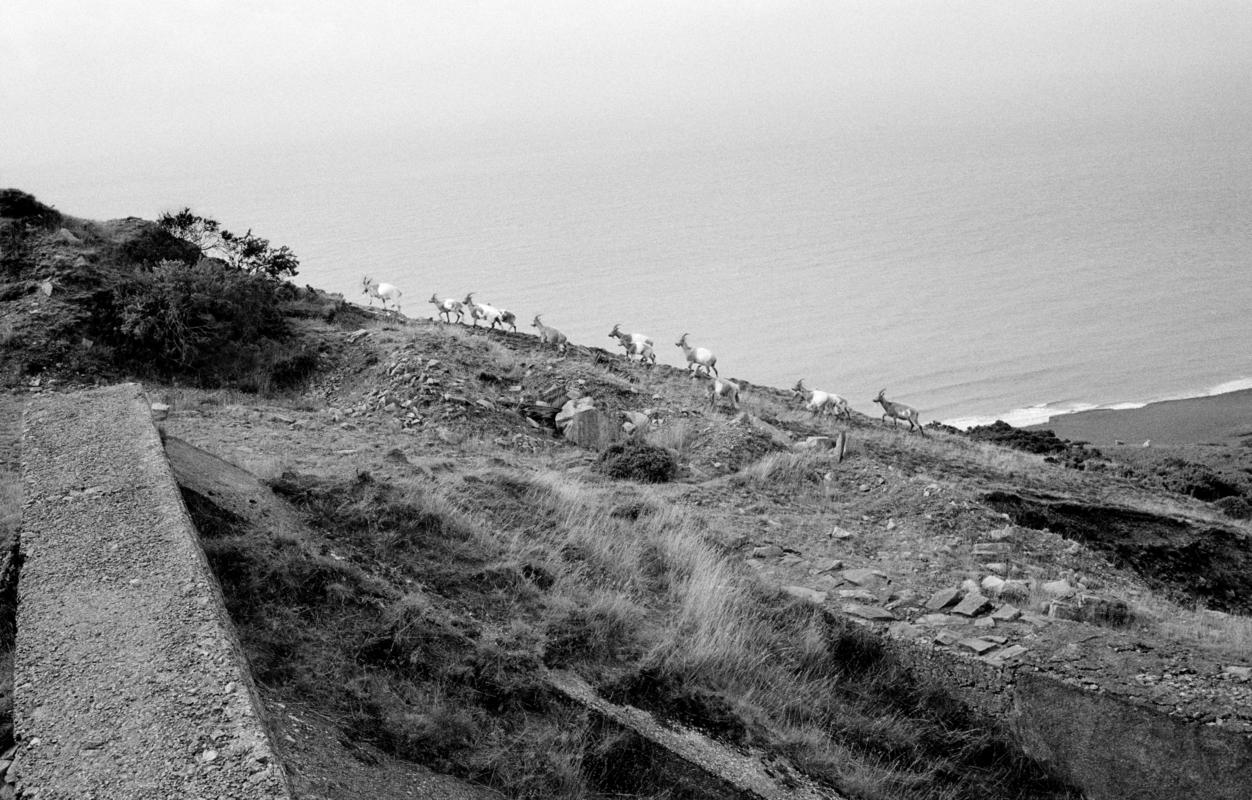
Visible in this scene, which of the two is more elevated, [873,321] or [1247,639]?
[873,321]

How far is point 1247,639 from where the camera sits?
9961mm

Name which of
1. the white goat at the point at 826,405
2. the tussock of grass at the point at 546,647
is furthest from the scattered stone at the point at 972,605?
the white goat at the point at 826,405

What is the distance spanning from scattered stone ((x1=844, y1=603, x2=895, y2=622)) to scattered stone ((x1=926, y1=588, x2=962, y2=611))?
0.54 m

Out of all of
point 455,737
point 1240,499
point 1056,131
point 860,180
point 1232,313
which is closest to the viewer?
point 455,737

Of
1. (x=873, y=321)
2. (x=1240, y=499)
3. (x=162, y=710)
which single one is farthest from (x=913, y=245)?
(x=162, y=710)

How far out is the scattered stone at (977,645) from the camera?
9272mm

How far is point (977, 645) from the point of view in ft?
30.7

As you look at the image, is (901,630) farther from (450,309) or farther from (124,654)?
(450,309)

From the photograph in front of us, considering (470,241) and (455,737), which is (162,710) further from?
(470,241)

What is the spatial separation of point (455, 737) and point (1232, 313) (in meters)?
57.1

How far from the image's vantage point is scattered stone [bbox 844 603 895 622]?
10.0 m

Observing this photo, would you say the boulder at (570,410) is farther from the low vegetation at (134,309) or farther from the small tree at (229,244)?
the small tree at (229,244)

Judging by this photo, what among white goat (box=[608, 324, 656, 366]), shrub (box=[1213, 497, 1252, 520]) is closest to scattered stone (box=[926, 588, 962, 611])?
shrub (box=[1213, 497, 1252, 520])

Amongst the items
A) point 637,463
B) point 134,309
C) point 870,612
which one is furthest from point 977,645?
point 134,309
